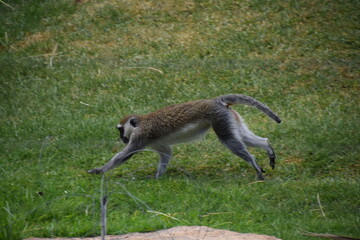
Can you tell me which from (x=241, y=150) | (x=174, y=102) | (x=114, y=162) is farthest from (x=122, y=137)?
(x=174, y=102)

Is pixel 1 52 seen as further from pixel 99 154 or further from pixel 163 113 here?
pixel 163 113

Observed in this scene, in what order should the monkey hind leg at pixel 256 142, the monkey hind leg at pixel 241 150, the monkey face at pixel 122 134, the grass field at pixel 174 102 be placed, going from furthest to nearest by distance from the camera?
the monkey face at pixel 122 134
the monkey hind leg at pixel 256 142
the monkey hind leg at pixel 241 150
the grass field at pixel 174 102

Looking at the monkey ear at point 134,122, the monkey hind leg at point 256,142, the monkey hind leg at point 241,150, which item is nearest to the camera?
the monkey hind leg at point 241,150

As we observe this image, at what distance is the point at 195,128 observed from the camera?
7.96m

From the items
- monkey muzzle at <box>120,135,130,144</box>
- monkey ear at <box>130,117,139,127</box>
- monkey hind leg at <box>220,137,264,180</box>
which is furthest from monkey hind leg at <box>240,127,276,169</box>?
monkey muzzle at <box>120,135,130,144</box>

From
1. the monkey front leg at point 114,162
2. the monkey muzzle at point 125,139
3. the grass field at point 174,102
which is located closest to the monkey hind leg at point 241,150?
the grass field at point 174,102

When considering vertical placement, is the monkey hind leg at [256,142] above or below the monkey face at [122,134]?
above

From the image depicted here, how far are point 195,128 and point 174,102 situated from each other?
276 cm

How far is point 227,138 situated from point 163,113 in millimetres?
987

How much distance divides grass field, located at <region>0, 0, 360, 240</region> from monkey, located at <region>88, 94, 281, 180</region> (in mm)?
312

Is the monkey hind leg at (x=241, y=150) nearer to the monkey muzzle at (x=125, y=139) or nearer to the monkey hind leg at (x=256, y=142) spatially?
the monkey hind leg at (x=256, y=142)

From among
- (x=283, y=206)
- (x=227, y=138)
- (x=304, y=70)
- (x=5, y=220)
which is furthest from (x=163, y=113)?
(x=304, y=70)

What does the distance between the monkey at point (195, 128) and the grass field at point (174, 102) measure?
1.02 feet

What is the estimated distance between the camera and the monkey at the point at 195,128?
25.2ft
